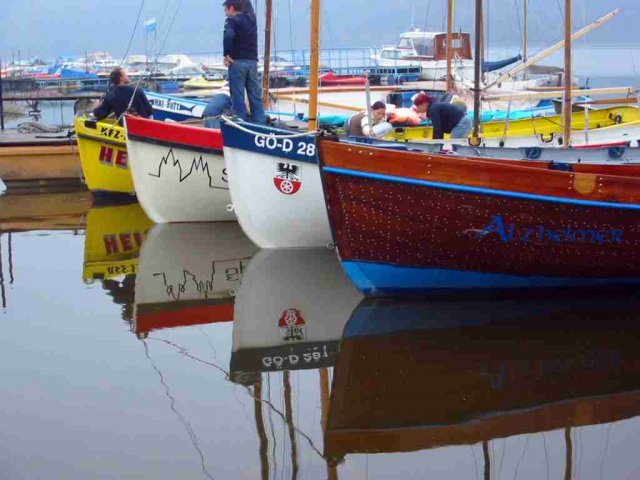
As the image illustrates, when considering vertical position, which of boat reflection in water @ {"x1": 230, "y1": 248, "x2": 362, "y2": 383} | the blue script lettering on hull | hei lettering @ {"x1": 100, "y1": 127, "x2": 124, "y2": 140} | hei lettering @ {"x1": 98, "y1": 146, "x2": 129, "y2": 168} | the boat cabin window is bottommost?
boat reflection in water @ {"x1": 230, "y1": 248, "x2": 362, "y2": 383}

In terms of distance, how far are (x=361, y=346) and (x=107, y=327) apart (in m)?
2.31

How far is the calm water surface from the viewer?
6.42 m

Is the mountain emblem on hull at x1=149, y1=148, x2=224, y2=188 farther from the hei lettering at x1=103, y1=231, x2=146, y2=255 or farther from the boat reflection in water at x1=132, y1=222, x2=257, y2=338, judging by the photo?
the hei lettering at x1=103, y1=231, x2=146, y2=255

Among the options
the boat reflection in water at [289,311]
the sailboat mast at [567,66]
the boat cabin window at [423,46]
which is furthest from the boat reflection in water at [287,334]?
the boat cabin window at [423,46]

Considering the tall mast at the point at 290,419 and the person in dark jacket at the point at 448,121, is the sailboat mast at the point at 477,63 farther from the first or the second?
the tall mast at the point at 290,419

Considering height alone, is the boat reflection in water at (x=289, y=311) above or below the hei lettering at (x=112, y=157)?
below

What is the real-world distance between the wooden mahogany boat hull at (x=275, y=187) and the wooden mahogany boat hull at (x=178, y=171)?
2198 millimetres

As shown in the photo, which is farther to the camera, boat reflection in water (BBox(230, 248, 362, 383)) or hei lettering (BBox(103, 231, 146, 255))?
hei lettering (BBox(103, 231, 146, 255))

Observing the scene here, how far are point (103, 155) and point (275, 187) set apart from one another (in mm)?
5829

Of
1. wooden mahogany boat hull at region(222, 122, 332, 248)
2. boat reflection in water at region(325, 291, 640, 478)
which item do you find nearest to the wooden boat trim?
boat reflection in water at region(325, 291, 640, 478)

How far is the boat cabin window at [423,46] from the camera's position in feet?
181

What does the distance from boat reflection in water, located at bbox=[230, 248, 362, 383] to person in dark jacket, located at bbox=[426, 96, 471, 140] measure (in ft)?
9.44

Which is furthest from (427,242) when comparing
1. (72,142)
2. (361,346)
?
(72,142)

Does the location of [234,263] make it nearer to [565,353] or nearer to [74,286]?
[74,286]
